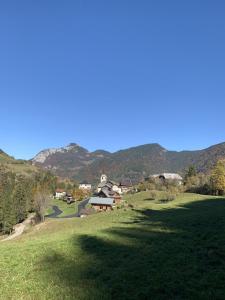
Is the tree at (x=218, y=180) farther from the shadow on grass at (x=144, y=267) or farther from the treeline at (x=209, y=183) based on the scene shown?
the shadow on grass at (x=144, y=267)

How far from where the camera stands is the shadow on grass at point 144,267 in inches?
725

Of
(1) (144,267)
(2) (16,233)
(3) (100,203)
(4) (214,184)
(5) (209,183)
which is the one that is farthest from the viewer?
(3) (100,203)

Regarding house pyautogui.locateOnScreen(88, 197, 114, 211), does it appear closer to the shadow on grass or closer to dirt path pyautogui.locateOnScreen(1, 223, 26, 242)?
dirt path pyautogui.locateOnScreen(1, 223, 26, 242)

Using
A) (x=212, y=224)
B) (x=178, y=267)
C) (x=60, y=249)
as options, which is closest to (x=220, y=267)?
(x=178, y=267)

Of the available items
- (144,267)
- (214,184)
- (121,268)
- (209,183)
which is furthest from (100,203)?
(144,267)

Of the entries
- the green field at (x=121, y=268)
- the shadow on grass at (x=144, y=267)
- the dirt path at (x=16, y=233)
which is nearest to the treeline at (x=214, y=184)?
the dirt path at (x=16, y=233)

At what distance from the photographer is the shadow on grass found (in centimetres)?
1841

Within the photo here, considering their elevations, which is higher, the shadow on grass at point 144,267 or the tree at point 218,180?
the tree at point 218,180

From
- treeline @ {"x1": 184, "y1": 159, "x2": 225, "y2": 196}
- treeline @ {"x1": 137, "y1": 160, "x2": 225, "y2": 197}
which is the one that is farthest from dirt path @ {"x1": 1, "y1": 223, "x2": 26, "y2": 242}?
treeline @ {"x1": 184, "y1": 159, "x2": 225, "y2": 196}

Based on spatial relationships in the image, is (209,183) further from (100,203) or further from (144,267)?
(144,267)

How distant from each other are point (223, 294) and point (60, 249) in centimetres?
1670

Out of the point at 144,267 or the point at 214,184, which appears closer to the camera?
the point at 144,267

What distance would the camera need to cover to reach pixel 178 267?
2233cm

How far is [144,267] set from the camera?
22.8m
